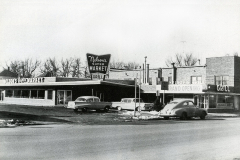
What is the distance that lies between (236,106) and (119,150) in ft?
120

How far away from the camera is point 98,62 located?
3731 centimetres

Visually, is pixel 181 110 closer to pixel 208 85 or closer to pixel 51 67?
pixel 208 85

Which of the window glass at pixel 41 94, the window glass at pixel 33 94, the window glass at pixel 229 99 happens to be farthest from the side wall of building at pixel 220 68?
the window glass at pixel 33 94

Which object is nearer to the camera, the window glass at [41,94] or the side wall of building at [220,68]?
the window glass at [41,94]

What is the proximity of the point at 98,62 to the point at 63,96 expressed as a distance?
768 centimetres

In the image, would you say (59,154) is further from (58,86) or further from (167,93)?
(167,93)

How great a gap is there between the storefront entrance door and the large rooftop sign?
611 cm

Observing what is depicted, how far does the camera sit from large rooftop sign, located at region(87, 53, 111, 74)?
37000 mm

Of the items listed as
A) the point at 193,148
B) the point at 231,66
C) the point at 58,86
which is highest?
the point at 231,66

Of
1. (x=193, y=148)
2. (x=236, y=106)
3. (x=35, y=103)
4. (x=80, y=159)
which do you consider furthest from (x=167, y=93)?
(x=80, y=159)

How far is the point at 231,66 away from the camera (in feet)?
147

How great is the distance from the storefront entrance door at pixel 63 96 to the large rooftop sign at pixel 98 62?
6109 millimetres

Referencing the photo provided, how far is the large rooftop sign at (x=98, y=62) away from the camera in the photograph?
3700 cm

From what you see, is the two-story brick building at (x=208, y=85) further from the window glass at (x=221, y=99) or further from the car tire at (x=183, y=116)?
the car tire at (x=183, y=116)
